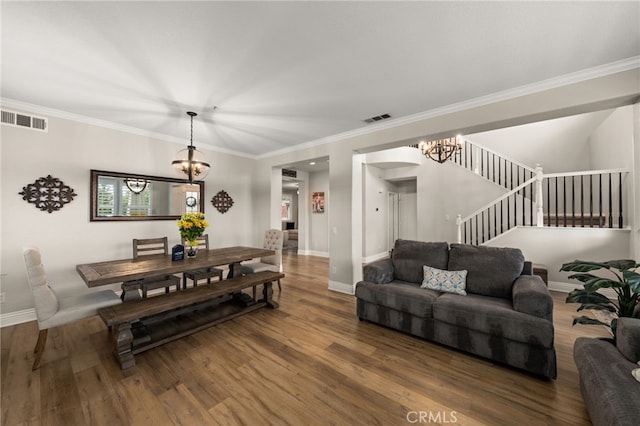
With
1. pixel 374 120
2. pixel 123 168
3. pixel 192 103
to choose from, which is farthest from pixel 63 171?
pixel 374 120

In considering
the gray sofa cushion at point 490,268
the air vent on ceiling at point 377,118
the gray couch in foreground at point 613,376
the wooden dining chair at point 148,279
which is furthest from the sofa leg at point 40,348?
the air vent on ceiling at point 377,118

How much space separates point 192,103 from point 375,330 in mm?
3660

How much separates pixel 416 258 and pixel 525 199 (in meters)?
4.12

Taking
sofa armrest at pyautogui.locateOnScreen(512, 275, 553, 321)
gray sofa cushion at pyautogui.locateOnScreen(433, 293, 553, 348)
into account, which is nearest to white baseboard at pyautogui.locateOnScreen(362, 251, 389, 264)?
gray sofa cushion at pyautogui.locateOnScreen(433, 293, 553, 348)

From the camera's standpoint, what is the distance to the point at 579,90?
250 cm

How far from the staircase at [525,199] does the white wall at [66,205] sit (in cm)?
660

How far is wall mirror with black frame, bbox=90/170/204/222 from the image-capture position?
378 cm

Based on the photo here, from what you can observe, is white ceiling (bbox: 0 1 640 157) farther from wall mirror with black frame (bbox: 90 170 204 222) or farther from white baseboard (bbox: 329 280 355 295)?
white baseboard (bbox: 329 280 355 295)

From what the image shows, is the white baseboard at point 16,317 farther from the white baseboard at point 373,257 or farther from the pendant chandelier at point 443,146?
the pendant chandelier at point 443,146

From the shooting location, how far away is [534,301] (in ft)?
7.00

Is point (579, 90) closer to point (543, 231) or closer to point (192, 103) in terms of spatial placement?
point (543, 231)

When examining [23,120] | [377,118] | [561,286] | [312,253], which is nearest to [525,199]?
[561,286]

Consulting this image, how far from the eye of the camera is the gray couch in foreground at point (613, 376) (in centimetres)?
120

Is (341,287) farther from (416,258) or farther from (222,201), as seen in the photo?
(222,201)
